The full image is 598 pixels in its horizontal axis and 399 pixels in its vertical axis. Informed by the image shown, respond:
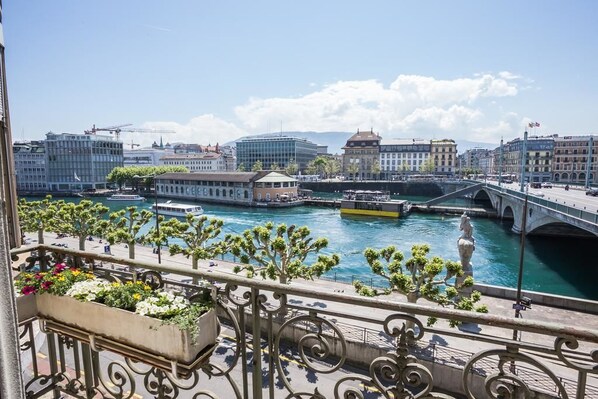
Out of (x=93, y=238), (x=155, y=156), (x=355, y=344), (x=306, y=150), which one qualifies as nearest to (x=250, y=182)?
(x=93, y=238)

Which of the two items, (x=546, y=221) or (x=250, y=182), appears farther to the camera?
(x=250, y=182)

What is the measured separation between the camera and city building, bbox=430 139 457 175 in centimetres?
13512

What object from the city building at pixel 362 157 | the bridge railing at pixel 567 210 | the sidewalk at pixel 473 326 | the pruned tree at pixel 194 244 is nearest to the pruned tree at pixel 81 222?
the sidewalk at pixel 473 326

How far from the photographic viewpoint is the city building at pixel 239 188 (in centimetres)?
7825

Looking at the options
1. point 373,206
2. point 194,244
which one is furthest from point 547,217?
point 194,244

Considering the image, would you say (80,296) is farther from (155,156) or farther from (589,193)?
(155,156)

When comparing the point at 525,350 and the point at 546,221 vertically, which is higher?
the point at 525,350

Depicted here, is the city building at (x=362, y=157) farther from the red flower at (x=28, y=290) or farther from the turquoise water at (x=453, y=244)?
the red flower at (x=28, y=290)

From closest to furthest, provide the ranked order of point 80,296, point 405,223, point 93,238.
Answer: point 80,296 → point 93,238 → point 405,223

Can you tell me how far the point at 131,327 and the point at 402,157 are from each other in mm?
143407

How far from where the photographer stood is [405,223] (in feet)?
194

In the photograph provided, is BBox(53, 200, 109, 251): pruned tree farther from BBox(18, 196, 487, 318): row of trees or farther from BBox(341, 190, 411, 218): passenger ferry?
BBox(341, 190, 411, 218): passenger ferry

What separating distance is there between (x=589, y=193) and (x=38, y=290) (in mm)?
67867

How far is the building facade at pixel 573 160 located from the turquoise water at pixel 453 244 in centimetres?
6702
